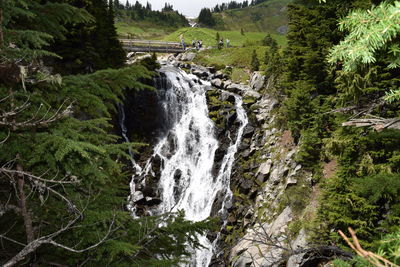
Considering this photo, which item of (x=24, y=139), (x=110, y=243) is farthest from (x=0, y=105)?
(x=110, y=243)

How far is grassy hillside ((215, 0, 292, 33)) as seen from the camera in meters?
148

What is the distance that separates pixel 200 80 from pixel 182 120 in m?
6.92

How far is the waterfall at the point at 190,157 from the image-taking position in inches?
794

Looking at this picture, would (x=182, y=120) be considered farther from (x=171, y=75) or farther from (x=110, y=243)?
(x=110, y=243)

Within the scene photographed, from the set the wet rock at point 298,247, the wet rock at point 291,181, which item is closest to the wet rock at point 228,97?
the wet rock at point 291,181

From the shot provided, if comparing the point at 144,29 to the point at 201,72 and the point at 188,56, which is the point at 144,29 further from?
the point at 201,72

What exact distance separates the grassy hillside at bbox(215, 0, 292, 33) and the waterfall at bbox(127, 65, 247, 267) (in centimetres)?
12184

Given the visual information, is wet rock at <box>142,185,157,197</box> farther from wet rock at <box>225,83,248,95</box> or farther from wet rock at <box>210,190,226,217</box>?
wet rock at <box>225,83,248,95</box>

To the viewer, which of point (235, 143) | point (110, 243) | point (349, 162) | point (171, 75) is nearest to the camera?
point (110, 243)

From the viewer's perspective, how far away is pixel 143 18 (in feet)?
367

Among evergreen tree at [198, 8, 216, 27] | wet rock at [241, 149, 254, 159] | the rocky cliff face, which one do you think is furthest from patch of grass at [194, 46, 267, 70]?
evergreen tree at [198, 8, 216, 27]

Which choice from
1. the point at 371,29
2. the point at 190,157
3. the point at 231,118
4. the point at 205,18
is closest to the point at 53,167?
the point at 371,29

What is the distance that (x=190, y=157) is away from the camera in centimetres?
2294

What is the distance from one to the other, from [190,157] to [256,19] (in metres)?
161
